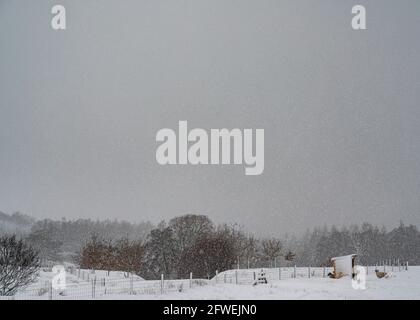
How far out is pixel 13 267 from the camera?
12.3m

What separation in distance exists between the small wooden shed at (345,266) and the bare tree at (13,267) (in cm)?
922

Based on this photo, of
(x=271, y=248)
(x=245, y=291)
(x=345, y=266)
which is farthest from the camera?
(x=271, y=248)

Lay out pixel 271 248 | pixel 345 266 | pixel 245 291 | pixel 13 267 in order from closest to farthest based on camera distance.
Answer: pixel 245 291, pixel 13 267, pixel 345 266, pixel 271 248

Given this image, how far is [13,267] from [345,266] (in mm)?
10025

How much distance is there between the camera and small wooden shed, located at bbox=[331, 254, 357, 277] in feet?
45.5

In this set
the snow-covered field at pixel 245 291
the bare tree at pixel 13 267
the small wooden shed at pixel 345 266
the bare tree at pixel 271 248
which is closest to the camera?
the snow-covered field at pixel 245 291

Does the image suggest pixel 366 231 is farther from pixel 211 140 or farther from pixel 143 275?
pixel 211 140

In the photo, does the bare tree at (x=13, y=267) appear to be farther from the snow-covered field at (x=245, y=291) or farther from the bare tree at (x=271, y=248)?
the bare tree at (x=271, y=248)

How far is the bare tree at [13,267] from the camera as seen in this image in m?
11.8

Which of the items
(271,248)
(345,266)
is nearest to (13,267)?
(345,266)

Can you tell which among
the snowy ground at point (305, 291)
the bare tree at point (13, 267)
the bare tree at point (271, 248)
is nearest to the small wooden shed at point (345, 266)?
the snowy ground at point (305, 291)

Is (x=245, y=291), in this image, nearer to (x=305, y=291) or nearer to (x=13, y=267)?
(x=305, y=291)

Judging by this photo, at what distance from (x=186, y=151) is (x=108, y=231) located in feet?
56.1
